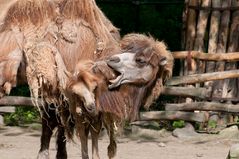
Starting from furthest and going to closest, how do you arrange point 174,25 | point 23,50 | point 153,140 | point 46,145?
point 174,25 → point 153,140 → point 46,145 → point 23,50

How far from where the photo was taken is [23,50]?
18.5ft

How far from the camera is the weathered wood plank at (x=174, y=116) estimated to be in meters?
9.76

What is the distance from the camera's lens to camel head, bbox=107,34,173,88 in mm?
5211

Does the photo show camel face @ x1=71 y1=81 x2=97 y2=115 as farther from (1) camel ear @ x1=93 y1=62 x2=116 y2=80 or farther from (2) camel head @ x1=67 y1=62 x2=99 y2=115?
(1) camel ear @ x1=93 y1=62 x2=116 y2=80

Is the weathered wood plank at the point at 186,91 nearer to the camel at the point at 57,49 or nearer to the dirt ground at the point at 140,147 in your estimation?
the dirt ground at the point at 140,147

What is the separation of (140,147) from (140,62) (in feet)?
12.5

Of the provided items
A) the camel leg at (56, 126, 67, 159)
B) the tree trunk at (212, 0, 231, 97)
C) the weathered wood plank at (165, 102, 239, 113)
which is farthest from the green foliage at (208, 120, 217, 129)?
the camel leg at (56, 126, 67, 159)

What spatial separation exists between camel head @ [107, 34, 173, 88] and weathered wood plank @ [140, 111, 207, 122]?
436cm

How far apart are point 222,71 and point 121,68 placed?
4934 millimetres

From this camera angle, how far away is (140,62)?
17.3 ft

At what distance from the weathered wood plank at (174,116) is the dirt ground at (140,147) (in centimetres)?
28

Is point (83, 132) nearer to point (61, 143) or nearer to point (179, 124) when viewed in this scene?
point (61, 143)

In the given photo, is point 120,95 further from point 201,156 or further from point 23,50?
point 201,156

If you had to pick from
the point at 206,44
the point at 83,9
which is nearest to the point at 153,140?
the point at 206,44
